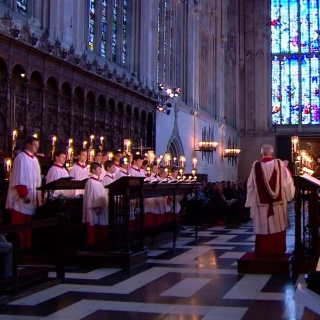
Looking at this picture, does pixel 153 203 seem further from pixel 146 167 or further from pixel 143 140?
pixel 143 140

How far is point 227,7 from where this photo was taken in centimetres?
3734

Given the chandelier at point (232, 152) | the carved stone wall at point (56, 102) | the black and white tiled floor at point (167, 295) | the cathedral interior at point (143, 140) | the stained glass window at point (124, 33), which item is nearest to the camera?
the black and white tiled floor at point (167, 295)

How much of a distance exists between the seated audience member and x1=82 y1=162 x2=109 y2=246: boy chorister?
8.45 feet

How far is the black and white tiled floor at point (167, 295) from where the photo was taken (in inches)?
214

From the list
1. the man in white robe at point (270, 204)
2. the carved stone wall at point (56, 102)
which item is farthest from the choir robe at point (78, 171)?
the man in white robe at point (270, 204)

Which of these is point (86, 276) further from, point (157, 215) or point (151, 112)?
point (151, 112)

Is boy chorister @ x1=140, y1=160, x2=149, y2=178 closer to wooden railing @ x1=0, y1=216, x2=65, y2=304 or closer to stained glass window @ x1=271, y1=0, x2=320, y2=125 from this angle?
wooden railing @ x1=0, y1=216, x2=65, y2=304

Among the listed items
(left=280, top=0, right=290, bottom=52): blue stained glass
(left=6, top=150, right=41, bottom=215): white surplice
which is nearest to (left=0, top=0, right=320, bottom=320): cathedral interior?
(left=6, top=150, right=41, bottom=215): white surplice

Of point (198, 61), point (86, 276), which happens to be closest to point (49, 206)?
point (86, 276)

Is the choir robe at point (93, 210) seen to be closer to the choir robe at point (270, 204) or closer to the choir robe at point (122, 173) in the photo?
the choir robe at point (122, 173)

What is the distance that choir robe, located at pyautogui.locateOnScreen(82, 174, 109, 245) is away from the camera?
8.92 m

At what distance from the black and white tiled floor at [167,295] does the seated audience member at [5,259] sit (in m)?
0.42

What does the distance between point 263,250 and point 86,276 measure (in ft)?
8.16

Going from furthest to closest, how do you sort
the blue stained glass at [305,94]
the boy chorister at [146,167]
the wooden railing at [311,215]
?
the blue stained glass at [305,94]
the boy chorister at [146,167]
the wooden railing at [311,215]
